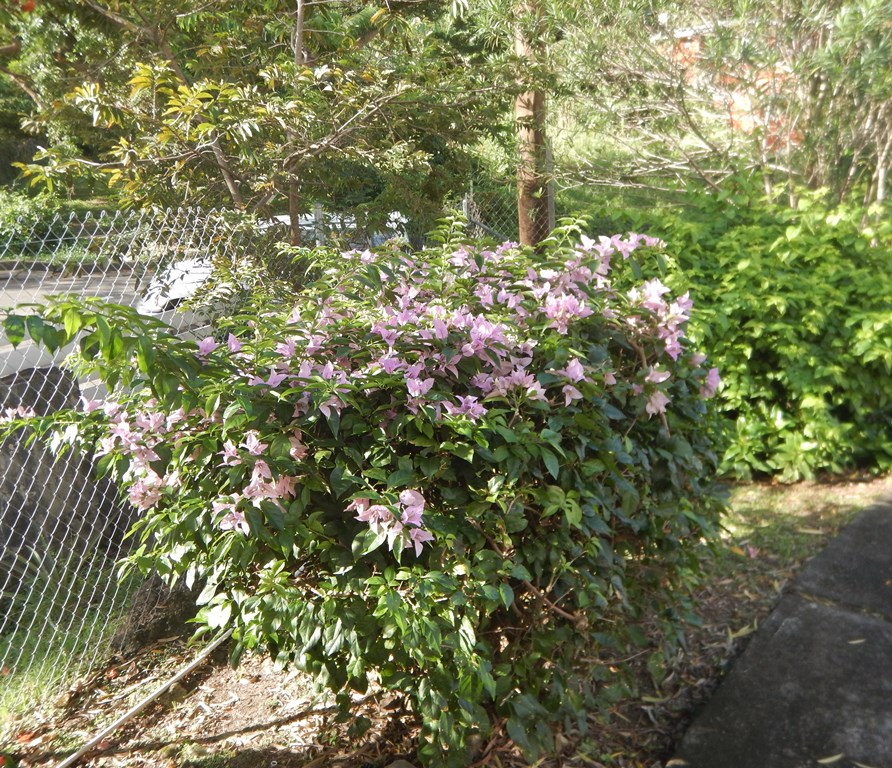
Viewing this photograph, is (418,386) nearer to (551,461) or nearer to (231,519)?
(551,461)

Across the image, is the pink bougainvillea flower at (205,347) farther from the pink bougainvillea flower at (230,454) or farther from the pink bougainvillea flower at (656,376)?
the pink bougainvillea flower at (656,376)

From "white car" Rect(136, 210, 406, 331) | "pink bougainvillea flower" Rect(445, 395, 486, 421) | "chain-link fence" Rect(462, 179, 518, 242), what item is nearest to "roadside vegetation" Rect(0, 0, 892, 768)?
"pink bougainvillea flower" Rect(445, 395, 486, 421)

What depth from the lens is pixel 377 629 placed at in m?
2.04

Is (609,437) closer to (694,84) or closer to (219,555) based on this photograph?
(219,555)

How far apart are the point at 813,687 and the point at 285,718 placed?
181 cm

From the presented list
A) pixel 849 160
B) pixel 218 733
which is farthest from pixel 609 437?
pixel 849 160

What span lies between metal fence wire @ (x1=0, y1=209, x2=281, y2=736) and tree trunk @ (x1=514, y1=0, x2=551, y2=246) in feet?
8.61

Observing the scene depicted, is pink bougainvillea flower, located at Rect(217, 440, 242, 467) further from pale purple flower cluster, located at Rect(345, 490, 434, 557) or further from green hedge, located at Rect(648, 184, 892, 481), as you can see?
green hedge, located at Rect(648, 184, 892, 481)

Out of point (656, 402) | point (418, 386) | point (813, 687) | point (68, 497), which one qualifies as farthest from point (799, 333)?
point (68, 497)

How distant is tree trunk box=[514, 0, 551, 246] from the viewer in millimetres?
5949

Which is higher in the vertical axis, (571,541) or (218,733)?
(571,541)

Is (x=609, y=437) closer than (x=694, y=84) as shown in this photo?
Yes

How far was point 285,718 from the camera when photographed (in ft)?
8.89

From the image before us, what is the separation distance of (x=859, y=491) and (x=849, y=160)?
2.48m
